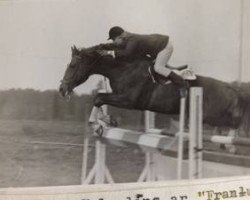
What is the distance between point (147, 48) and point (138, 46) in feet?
0.05

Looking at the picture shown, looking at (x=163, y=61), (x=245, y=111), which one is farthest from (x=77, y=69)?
(x=245, y=111)

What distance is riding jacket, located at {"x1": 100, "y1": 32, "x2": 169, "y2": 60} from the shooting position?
690mm

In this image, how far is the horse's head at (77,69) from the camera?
26.3 inches

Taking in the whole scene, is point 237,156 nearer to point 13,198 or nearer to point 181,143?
point 181,143

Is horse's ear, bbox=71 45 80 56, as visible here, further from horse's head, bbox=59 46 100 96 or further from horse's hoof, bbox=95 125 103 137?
horse's hoof, bbox=95 125 103 137

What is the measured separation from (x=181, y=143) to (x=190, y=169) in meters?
0.05

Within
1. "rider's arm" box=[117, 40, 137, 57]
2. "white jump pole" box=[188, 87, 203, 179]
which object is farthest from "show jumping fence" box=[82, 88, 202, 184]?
"rider's arm" box=[117, 40, 137, 57]

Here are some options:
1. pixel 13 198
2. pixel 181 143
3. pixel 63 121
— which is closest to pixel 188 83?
pixel 181 143

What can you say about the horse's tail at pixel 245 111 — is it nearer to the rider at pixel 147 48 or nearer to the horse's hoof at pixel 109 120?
the rider at pixel 147 48

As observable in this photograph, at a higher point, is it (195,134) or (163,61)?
(163,61)

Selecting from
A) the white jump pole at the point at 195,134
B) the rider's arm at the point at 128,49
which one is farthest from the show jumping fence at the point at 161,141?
the rider's arm at the point at 128,49

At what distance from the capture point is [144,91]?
27.6 inches

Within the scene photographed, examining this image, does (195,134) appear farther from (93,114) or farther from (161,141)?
(93,114)

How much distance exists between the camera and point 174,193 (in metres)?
0.70
